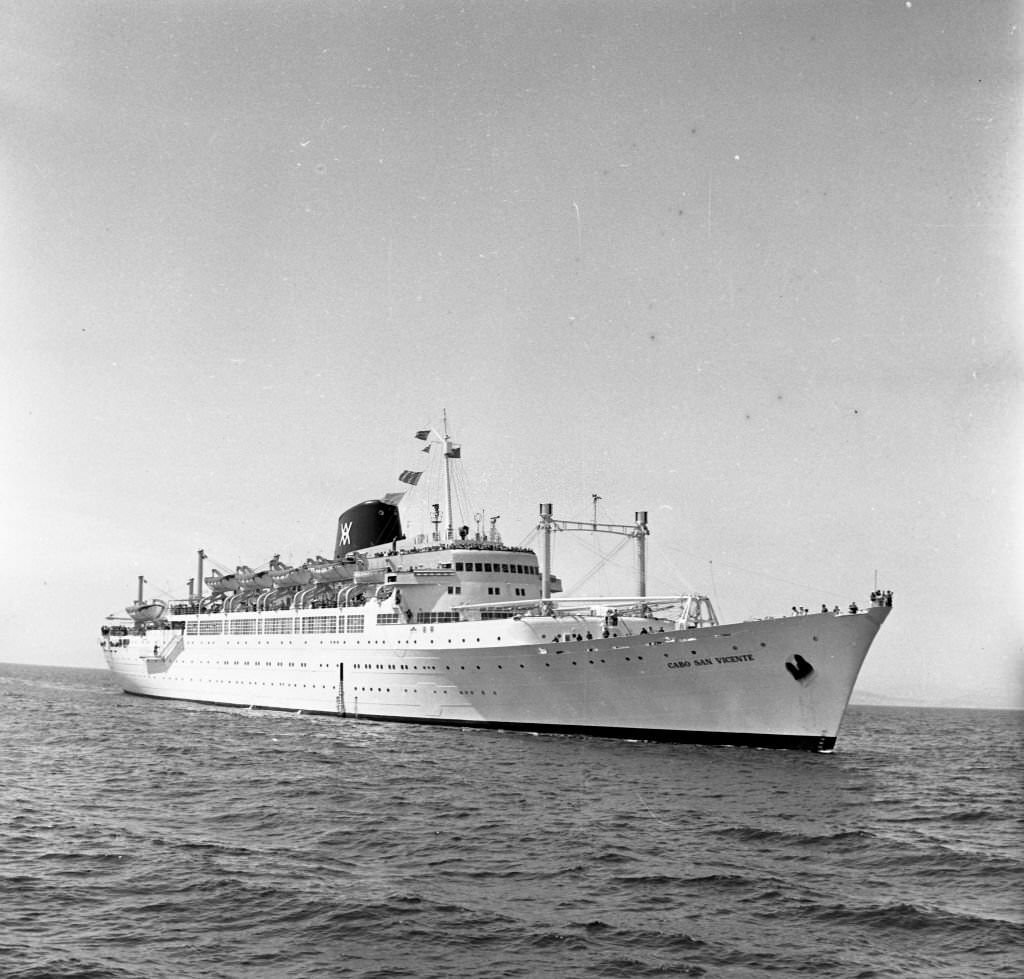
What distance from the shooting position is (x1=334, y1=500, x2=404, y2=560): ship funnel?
5328 centimetres

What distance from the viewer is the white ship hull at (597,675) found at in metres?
29.8

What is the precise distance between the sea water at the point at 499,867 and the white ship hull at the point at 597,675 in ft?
6.79

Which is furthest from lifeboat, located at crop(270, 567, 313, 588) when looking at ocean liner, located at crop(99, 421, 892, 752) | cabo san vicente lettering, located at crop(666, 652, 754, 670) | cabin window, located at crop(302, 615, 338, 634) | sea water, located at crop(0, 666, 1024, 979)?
cabo san vicente lettering, located at crop(666, 652, 754, 670)

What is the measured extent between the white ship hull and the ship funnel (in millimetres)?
7088

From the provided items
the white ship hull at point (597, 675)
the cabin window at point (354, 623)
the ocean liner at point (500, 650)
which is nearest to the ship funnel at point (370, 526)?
the ocean liner at point (500, 650)

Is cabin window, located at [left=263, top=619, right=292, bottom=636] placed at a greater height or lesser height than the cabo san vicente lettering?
greater

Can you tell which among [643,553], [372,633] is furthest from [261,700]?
[643,553]

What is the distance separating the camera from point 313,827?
17984mm

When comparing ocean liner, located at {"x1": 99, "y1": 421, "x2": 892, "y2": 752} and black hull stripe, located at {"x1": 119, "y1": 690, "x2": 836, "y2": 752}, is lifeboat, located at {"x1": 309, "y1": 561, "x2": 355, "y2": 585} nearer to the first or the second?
ocean liner, located at {"x1": 99, "y1": 421, "x2": 892, "y2": 752}

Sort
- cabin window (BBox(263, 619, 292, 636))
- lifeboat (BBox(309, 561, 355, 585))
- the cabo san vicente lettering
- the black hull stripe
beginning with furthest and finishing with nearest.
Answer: lifeboat (BBox(309, 561, 355, 585)) → cabin window (BBox(263, 619, 292, 636)) → the black hull stripe → the cabo san vicente lettering

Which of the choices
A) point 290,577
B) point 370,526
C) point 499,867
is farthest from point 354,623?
point 499,867

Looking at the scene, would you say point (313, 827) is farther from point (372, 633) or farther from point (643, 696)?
point (372, 633)

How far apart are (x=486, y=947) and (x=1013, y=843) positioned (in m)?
13.3

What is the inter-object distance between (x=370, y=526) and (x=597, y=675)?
23.6 meters
